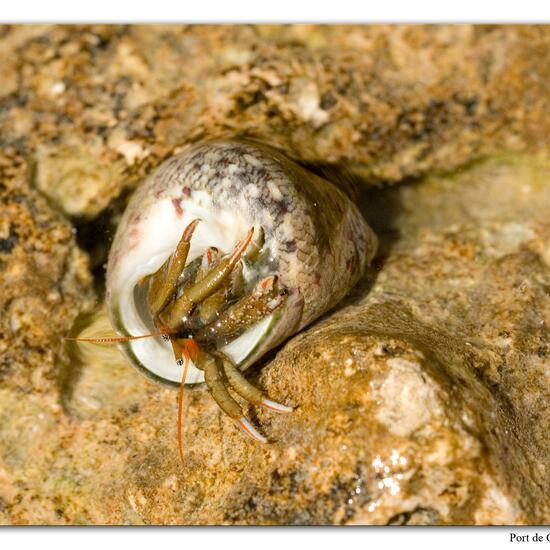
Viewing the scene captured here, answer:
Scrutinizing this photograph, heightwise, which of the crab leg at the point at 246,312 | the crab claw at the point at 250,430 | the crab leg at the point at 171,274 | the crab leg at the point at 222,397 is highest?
A: the crab leg at the point at 171,274

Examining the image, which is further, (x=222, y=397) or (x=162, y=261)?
(x=162, y=261)

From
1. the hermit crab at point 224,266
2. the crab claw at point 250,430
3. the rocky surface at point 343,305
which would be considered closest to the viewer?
the rocky surface at point 343,305

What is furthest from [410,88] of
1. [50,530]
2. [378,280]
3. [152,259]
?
[50,530]

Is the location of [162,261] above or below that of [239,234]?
below

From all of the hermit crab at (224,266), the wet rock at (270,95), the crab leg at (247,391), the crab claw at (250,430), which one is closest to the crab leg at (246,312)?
the hermit crab at (224,266)

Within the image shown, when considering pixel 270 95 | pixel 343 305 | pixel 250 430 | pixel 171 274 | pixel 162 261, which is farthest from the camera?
pixel 270 95

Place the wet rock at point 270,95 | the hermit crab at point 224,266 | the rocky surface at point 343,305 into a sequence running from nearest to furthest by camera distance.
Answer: the rocky surface at point 343,305
the hermit crab at point 224,266
the wet rock at point 270,95

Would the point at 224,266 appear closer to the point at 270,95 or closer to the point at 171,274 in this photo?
the point at 171,274

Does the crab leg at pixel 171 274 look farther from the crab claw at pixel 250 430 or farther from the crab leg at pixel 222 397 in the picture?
the crab claw at pixel 250 430

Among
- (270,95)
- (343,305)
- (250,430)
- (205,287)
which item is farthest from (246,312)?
(270,95)

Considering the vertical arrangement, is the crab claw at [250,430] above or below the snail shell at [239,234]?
below
